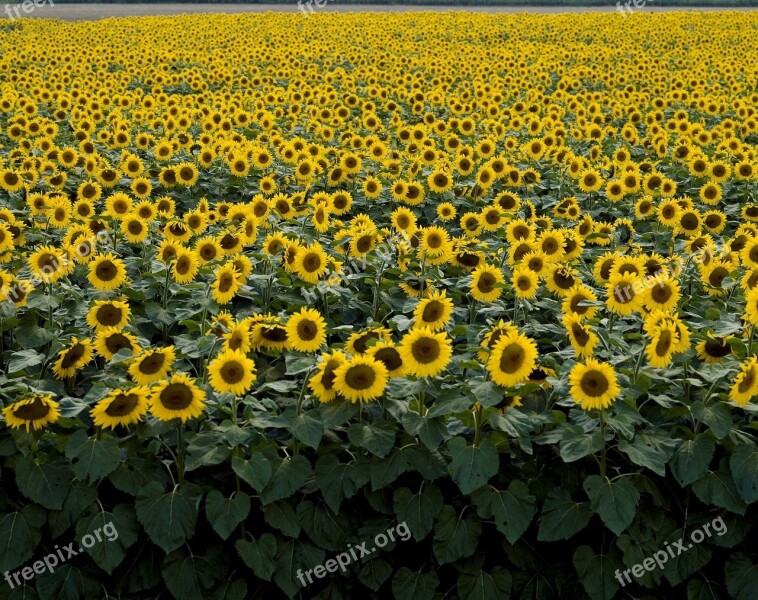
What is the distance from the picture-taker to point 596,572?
3.58 m

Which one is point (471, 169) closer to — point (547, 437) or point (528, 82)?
point (547, 437)

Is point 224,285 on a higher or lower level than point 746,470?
higher

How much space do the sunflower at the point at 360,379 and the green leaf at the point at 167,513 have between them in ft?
2.62

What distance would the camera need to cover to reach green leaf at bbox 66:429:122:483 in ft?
11.4

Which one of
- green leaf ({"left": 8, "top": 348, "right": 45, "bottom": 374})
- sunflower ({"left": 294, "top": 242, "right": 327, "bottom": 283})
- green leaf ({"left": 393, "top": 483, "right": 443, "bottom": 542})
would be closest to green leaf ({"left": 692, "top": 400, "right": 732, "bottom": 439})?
green leaf ({"left": 393, "top": 483, "right": 443, "bottom": 542})

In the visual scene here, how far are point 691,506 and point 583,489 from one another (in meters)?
0.52

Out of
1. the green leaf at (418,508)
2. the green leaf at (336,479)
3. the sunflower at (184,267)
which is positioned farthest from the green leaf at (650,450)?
the sunflower at (184,267)

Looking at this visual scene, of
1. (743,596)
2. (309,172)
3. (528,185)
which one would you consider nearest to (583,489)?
(743,596)

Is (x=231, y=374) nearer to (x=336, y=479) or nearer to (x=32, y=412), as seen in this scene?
(x=336, y=479)

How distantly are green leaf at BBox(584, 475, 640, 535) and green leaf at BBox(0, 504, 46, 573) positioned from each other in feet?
7.92

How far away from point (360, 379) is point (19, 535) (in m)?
1.65

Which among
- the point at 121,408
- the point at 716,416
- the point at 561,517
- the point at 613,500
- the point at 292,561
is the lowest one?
the point at 292,561

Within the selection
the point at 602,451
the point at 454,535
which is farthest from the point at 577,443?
the point at 454,535

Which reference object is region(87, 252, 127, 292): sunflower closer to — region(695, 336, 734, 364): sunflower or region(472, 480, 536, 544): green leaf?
region(472, 480, 536, 544): green leaf
